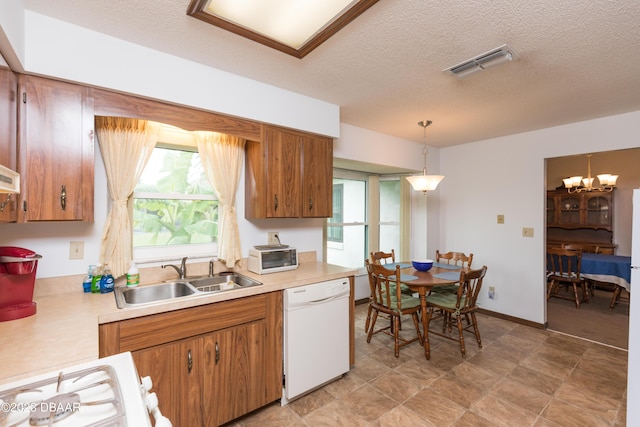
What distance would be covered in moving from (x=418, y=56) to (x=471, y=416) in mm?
2434

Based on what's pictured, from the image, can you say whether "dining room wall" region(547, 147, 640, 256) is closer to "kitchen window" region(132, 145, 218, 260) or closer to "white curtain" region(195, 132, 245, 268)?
"white curtain" region(195, 132, 245, 268)

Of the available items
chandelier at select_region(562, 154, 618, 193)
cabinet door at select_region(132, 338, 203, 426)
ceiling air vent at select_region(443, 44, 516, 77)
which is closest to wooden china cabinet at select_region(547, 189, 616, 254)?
chandelier at select_region(562, 154, 618, 193)

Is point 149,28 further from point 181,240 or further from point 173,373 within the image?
point 173,373

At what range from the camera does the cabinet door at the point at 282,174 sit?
237 cm

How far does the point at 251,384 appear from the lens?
6.34 ft

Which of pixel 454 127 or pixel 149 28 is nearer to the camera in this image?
pixel 149 28

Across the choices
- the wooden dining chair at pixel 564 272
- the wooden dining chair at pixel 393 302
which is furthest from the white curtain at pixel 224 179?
the wooden dining chair at pixel 564 272

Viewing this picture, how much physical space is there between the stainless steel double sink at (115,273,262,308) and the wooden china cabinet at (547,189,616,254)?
20.9ft

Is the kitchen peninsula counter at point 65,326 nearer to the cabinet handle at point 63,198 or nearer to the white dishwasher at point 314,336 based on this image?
the white dishwasher at point 314,336

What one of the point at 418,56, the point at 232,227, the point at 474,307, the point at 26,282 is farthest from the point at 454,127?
the point at 26,282

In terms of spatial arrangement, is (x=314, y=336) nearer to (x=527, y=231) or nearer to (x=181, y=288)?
(x=181, y=288)

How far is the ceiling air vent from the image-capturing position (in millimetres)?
→ 1774

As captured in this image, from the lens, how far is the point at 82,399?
31.8 inches

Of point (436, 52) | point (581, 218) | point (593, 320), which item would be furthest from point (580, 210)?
point (436, 52)
